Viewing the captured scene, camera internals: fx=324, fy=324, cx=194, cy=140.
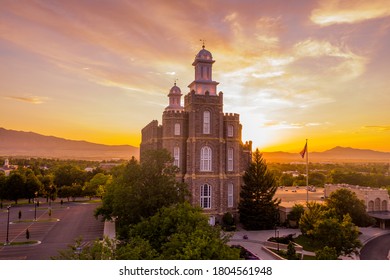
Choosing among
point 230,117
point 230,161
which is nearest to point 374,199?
point 230,161

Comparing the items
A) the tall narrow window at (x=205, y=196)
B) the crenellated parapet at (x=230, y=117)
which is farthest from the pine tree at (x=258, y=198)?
the crenellated parapet at (x=230, y=117)

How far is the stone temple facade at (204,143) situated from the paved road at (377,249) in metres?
14.9

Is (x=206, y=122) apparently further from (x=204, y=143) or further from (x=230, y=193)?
(x=230, y=193)

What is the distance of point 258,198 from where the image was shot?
39.3 metres

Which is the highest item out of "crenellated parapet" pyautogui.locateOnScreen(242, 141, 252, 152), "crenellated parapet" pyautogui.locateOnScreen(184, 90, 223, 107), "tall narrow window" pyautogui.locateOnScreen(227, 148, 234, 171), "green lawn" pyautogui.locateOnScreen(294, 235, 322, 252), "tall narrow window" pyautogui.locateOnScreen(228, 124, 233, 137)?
"crenellated parapet" pyautogui.locateOnScreen(184, 90, 223, 107)

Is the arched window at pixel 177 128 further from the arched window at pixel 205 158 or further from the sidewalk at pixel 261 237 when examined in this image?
the sidewalk at pixel 261 237

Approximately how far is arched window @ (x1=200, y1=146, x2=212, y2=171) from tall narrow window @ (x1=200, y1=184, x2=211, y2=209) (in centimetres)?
218

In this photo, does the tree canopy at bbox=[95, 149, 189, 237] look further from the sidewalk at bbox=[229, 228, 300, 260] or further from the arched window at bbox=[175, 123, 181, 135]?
the arched window at bbox=[175, 123, 181, 135]

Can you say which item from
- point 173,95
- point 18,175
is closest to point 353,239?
point 173,95

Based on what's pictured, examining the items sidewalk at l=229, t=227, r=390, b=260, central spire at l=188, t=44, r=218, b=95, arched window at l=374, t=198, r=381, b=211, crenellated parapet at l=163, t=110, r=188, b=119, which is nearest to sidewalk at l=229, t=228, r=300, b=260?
sidewalk at l=229, t=227, r=390, b=260

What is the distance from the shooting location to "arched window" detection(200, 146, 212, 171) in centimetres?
3947

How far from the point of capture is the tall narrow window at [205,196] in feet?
128
